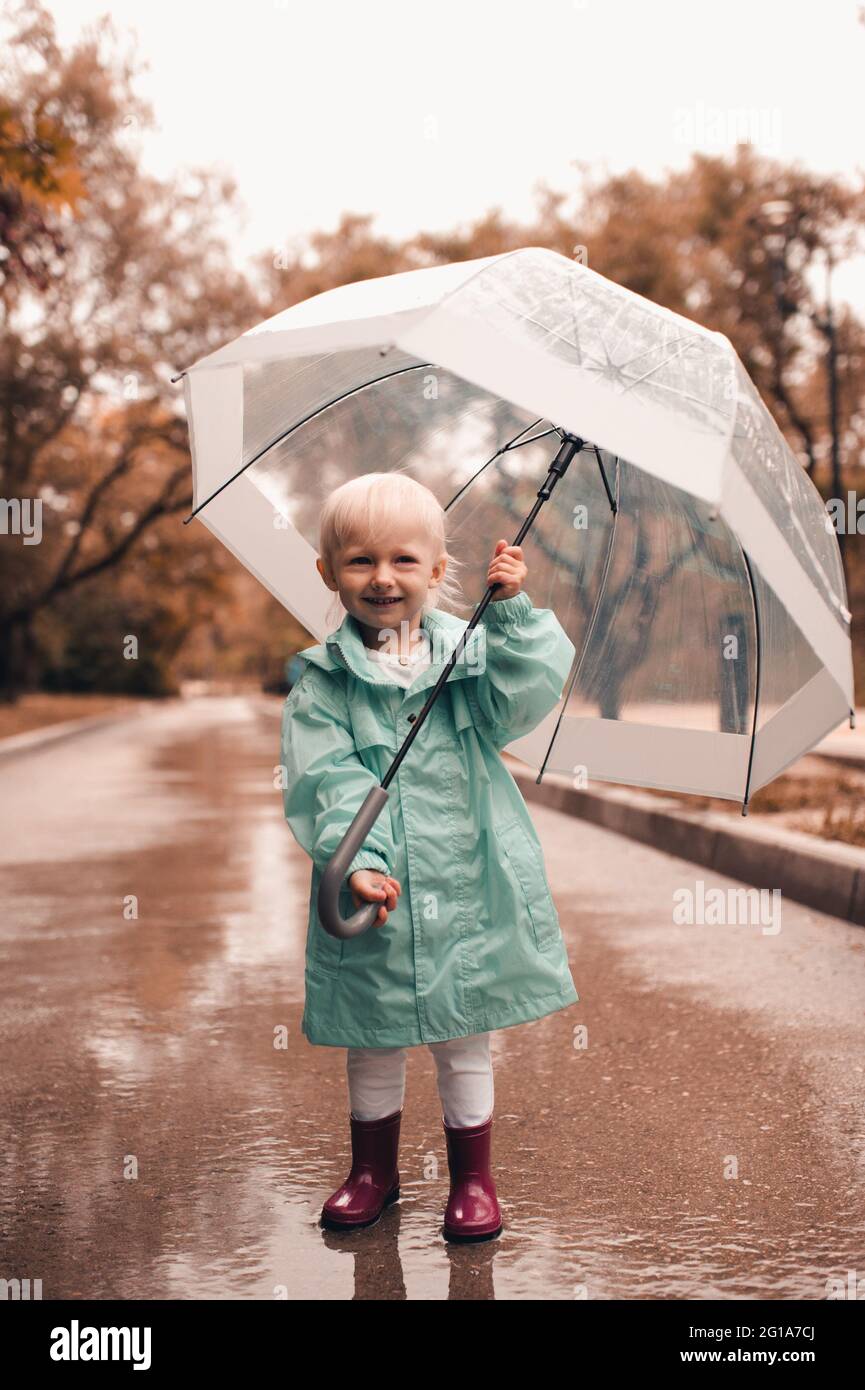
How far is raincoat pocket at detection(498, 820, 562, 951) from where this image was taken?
3.29 m

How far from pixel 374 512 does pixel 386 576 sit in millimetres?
135

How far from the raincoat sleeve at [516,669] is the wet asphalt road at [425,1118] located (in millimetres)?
1126

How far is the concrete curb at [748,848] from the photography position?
7355mm

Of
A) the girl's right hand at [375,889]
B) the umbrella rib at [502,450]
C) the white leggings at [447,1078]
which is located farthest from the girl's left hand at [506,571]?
the white leggings at [447,1078]

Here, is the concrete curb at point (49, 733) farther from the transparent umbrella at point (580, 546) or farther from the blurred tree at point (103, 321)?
the transparent umbrella at point (580, 546)

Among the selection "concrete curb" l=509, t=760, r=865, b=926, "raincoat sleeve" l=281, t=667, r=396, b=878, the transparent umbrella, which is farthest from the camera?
"concrete curb" l=509, t=760, r=865, b=926

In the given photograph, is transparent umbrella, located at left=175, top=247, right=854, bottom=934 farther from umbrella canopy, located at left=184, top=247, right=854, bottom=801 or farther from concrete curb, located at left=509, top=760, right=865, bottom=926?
concrete curb, located at left=509, top=760, right=865, bottom=926

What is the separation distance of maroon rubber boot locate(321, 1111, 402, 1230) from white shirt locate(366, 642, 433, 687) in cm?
98

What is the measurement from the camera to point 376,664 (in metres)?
3.29

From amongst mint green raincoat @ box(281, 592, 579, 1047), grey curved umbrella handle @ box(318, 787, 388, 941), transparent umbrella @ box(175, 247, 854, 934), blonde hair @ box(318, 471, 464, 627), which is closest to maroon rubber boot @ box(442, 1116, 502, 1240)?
mint green raincoat @ box(281, 592, 579, 1047)

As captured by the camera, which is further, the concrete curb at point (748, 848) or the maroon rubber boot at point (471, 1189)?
the concrete curb at point (748, 848)

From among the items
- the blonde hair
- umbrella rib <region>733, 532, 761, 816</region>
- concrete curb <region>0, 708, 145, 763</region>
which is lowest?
concrete curb <region>0, 708, 145, 763</region>
